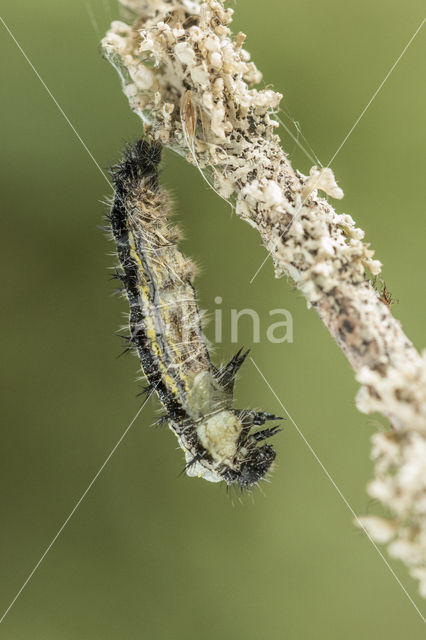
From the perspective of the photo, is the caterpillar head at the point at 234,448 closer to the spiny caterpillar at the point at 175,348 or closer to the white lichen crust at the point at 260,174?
the spiny caterpillar at the point at 175,348

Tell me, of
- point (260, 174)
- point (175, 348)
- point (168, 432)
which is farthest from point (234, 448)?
point (260, 174)

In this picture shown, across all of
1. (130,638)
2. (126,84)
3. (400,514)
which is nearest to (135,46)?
(126,84)

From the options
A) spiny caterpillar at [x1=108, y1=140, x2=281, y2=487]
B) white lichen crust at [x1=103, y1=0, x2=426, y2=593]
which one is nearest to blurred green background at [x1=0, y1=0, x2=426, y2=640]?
spiny caterpillar at [x1=108, y1=140, x2=281, y2=487]

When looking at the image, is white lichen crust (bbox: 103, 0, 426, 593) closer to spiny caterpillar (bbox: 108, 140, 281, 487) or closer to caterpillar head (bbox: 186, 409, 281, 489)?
spiny caterpillar (bbox: 108, 140, 281, 487)

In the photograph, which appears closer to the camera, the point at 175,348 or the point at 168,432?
the point at 175,348

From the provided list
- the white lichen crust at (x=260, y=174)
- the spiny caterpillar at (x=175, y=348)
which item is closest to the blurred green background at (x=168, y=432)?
the spiny caterpillar at (x=175, y=348)

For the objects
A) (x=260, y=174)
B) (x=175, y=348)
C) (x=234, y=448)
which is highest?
(x=260, y=174)

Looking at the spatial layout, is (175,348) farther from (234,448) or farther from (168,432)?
(168,432)
